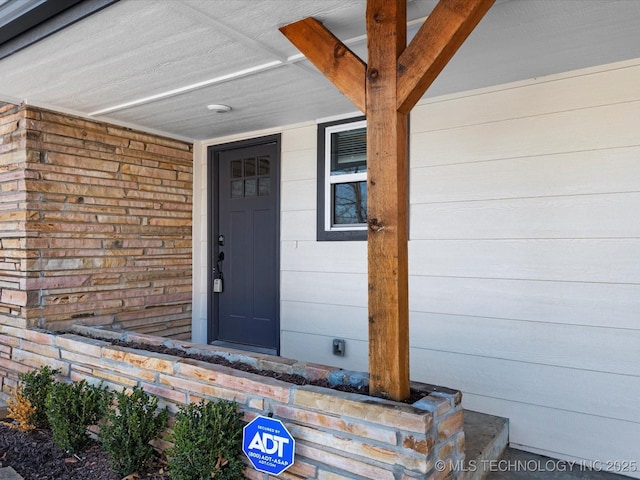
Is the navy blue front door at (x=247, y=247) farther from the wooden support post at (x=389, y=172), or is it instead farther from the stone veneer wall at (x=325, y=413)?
the wooden support post at (x=389, y=172)

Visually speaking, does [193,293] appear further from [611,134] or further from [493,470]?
[611,134]

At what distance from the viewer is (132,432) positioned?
2355mm

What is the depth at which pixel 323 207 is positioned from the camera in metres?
3.63

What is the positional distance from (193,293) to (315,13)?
3137mm

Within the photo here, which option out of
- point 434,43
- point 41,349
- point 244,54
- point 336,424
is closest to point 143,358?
point 41,349

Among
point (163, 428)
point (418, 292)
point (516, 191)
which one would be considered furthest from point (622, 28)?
point (163, 428)

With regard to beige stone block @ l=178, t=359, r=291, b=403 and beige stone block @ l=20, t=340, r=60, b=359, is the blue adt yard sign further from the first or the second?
beige stone block @ l=20, t=340, r=60, b=359

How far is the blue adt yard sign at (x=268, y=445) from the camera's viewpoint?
1.99 m

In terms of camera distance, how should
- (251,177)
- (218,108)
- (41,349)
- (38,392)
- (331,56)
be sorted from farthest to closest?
(251,177) < (218,108) < (41,349) < (38,392) < (331,56)

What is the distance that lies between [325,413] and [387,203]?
926 mm

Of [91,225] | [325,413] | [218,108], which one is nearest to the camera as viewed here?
[325,413]

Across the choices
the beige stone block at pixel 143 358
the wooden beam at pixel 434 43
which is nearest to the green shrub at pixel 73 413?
the beige stone block at pixel 143 358

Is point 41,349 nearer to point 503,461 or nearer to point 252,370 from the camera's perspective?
point 252,370

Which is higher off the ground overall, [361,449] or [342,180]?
[342,180]
